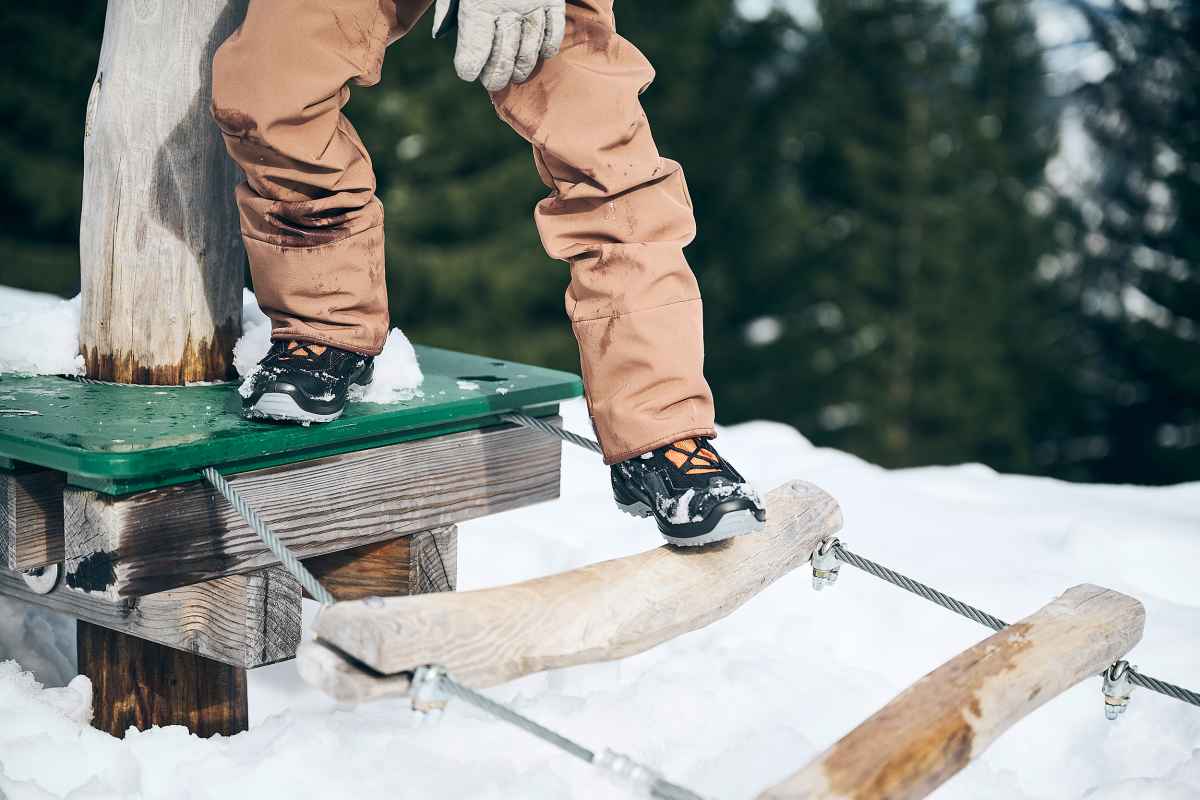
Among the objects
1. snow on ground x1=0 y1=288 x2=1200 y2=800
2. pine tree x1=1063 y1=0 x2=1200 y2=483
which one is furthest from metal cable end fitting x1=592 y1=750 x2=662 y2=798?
pine tree x1=1063 y1=0 x2=1200 y2=483

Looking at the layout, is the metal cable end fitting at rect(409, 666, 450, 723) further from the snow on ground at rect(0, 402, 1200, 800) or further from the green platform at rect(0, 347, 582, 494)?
the green platform at rect(0, 347, 582, 494)

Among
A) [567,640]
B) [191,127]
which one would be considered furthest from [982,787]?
[191,127]

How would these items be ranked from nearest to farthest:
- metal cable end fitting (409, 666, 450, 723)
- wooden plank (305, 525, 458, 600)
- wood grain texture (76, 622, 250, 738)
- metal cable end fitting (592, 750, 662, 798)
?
metal cable end fitting (592, 750, 662, 798) < metal cable end fitting (409, 666, 450, 723) < wood grain texture (76, 622, 250, 738) < wooden plank (305, 525, 458, 600)

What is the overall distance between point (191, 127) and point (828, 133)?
58.0ft

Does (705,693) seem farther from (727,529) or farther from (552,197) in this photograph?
(552,197)

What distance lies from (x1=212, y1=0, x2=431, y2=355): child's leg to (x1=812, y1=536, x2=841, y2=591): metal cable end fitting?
2.95 ft

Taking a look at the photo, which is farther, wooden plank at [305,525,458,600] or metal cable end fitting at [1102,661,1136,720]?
wooden plank at [305,525,458,600]

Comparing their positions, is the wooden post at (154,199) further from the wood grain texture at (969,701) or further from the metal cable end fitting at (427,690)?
the wood grain texture at (969,701)

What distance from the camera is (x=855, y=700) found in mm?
2293

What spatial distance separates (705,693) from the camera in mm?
2273

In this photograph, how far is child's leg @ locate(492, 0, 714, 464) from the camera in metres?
1.99

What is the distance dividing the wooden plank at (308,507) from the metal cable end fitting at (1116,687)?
3.66 feet

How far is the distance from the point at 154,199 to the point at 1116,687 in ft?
6.43

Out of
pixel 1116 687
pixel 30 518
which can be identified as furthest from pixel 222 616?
pixel 1116 687
